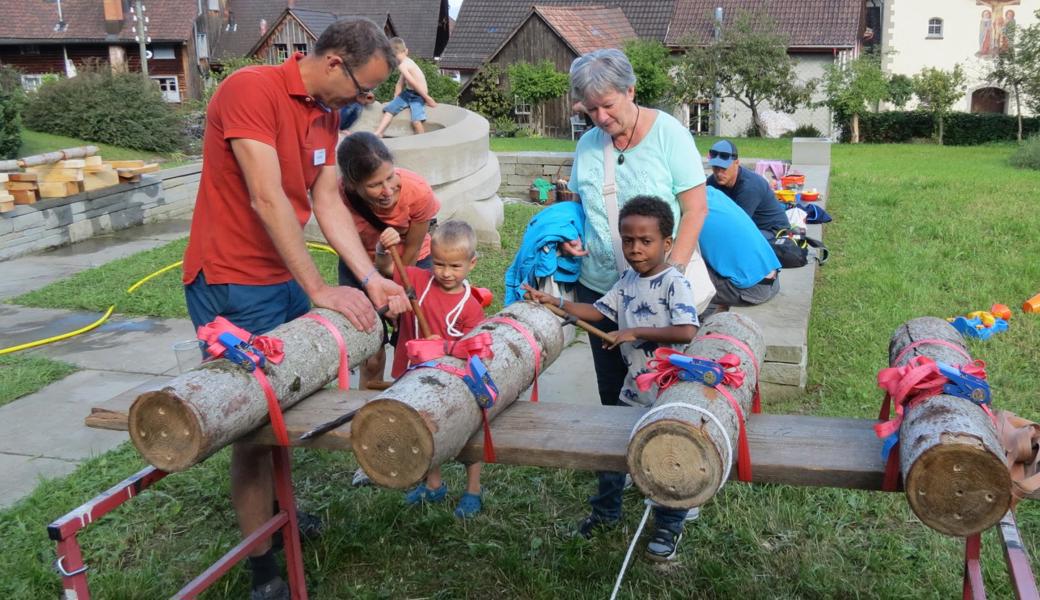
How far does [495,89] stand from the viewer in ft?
124

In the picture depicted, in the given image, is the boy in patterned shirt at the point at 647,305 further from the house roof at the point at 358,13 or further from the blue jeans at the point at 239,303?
the house roof at the point at 358,13

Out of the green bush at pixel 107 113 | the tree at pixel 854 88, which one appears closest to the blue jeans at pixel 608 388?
the green bush at pixel 107 113

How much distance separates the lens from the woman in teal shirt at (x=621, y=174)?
337 cm

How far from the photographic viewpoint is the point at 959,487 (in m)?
2.08

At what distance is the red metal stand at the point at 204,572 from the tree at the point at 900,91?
33.0m

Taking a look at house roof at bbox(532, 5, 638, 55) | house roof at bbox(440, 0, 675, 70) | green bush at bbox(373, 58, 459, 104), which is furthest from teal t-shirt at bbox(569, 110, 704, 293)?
house roof at bbox(440, 0, 675, 70)

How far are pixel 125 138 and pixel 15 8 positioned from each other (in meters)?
30.9

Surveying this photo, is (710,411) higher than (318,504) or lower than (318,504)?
higher

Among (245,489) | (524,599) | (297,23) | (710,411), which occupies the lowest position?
(524,599)

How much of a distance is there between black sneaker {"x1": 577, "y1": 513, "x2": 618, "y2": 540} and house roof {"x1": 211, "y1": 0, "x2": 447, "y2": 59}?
153 feet

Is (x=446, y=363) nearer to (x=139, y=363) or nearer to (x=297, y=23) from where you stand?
(x=139, y=363)

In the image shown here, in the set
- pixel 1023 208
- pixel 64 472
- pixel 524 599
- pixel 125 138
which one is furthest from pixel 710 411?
pixel 125 138

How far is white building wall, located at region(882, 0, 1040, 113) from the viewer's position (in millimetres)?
35000

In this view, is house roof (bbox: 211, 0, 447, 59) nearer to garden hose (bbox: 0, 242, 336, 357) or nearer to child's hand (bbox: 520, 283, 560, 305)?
garden hose (bbox: 0, 242, 336, 357)
